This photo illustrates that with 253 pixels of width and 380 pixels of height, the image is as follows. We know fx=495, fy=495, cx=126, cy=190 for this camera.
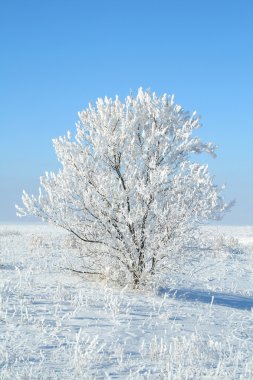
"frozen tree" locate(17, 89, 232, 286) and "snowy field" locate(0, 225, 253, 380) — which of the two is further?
"frozen tree" locate(17, 89, 232, 286)

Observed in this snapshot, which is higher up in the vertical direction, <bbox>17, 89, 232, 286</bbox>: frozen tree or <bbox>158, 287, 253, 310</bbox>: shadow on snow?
<bbox>17, 89, 232, 286</bbox>: frozen tree

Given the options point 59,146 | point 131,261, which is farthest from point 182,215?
point 59,146

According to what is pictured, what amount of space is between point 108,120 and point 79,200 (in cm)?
189

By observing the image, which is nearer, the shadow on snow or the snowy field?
the snowy field

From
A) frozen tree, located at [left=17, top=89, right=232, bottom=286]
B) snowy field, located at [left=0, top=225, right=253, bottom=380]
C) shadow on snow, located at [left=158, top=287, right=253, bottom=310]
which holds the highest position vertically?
frozen tree, located at [left=17, top=89, right=232, bottom=286]

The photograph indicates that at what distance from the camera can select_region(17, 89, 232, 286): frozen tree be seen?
1055cm

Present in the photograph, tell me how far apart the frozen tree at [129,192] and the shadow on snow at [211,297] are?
2.64ft

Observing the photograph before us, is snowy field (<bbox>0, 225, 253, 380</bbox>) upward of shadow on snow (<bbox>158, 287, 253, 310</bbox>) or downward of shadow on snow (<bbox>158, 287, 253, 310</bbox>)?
downward

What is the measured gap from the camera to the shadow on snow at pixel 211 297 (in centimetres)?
1091

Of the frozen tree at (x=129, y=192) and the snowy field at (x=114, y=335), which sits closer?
the snowy field at (x=114, y=335)

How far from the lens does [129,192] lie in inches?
424

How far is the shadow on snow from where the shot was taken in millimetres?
10914

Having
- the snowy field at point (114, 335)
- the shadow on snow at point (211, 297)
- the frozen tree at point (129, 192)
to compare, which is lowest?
the snowy field at point (114, 335)

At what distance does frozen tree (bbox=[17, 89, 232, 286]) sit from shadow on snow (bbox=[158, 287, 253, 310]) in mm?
804
